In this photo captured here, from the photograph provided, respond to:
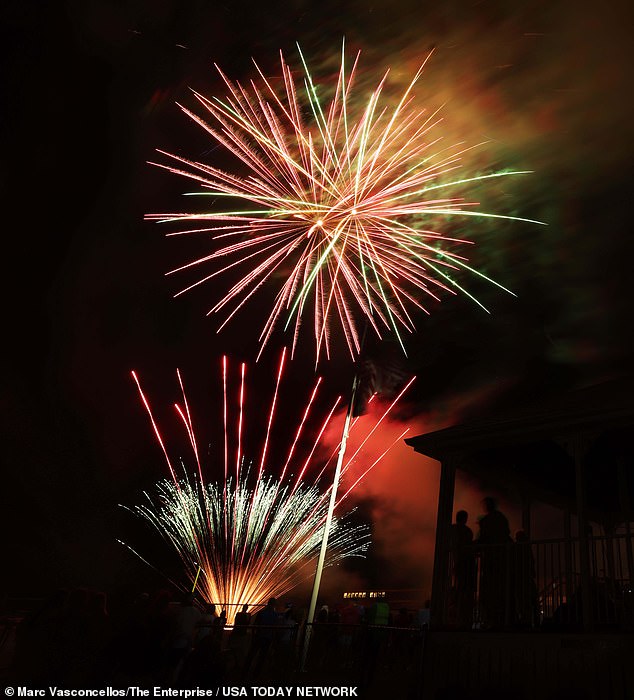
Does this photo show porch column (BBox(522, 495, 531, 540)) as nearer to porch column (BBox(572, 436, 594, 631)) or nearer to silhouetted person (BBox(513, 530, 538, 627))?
silhouetted person (BBox(513, 530, 538, 627))

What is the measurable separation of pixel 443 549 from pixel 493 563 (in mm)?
818

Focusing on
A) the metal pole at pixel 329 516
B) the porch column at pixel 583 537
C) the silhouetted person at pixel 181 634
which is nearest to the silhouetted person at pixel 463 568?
the porch column at pixel 583 537

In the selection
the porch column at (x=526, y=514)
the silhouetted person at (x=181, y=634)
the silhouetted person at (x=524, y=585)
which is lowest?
the silhouetted person at (x=181, y=634)

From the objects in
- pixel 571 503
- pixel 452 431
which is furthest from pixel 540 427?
pixel 571 503

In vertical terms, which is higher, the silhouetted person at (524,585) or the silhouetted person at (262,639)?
the silhouetted person at (524,585)

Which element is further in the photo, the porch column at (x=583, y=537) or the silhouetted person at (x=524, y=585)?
the silhouetted person at (x=524, y=585)

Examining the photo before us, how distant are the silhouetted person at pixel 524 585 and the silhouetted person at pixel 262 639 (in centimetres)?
374

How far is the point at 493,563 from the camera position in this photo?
10.3m

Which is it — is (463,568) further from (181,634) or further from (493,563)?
(181,634)

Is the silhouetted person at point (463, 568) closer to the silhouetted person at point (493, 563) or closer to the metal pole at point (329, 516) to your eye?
the silhouetted person at point (493, 563)

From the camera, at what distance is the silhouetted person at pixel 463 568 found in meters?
10.2

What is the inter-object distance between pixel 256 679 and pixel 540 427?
5669 millimetres

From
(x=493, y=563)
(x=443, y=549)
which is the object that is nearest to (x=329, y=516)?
(x=443, y=549)

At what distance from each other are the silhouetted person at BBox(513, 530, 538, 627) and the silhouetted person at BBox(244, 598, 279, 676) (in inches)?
147
